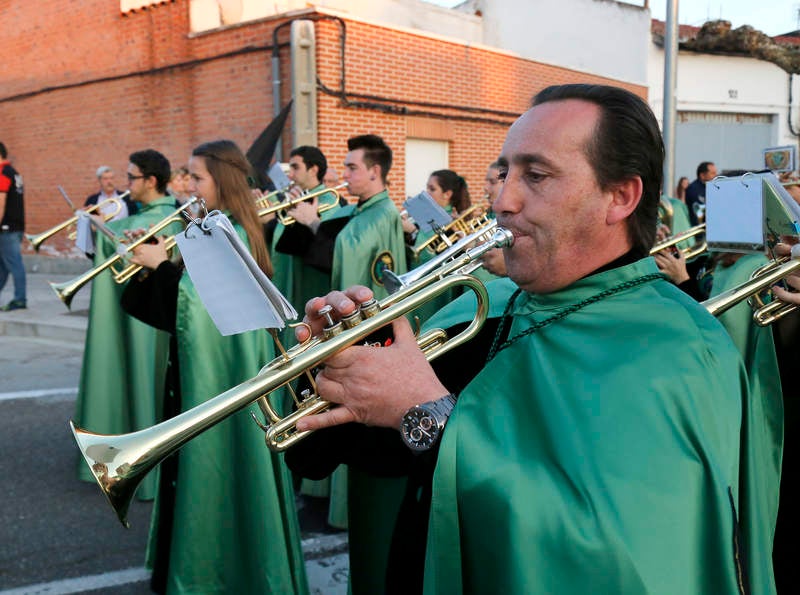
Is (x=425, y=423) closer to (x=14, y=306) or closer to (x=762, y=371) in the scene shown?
(x=762, y=371)

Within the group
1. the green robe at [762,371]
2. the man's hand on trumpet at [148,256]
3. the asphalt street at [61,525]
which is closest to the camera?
the green robe at [762,371]

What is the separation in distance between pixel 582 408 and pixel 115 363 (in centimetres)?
433

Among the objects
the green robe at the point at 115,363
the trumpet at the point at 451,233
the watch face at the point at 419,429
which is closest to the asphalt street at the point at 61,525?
the green robe at the point at 115,363

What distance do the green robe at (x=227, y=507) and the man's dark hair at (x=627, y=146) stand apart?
6.35 feet

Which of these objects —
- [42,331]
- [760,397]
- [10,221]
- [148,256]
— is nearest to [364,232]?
[148,256]

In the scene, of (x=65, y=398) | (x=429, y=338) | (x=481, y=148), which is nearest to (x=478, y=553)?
(x=429, y=338)

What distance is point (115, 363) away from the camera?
520 cm

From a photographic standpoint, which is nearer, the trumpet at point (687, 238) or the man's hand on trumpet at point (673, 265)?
the man's hand on trumpet at point (673, 265)

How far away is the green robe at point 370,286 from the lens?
2.15 metres

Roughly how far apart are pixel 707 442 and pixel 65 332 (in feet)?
31.5

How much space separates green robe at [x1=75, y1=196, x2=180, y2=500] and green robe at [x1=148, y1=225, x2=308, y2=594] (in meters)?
1.92

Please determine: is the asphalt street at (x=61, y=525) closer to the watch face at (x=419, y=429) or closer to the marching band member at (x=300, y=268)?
the marching band member at (x=300, y=268)

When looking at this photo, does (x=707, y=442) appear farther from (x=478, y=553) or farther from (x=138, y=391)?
(x=138, y=391)

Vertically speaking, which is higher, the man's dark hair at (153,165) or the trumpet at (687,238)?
the man's dark hair at (153,165)
